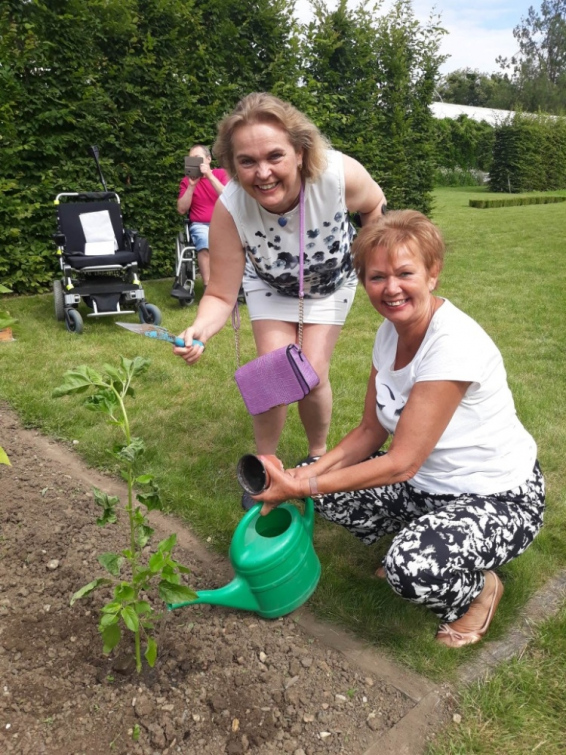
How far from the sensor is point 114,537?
7.77ft

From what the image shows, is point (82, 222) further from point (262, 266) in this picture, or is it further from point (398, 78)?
point (398, 78)

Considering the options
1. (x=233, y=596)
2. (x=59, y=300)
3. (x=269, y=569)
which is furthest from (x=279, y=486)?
(x=59, y=300)

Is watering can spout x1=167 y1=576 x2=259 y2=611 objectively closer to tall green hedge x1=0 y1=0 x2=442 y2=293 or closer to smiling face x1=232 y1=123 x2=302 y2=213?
smiling face x1=232 y1=123 x2=302 y2=213

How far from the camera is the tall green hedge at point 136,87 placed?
20.0 feet

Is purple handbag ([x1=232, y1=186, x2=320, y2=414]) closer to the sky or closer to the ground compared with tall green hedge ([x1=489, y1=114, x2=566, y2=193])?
closer to the sky

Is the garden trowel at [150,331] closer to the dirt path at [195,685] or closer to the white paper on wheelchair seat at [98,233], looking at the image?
the dirt path at [195,685]

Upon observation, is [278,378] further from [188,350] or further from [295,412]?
[295,412]

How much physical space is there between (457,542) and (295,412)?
1957 mm

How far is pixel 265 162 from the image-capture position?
207 centimetres

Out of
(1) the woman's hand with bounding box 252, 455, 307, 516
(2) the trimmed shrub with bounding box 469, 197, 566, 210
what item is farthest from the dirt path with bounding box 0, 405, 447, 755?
(2) the trimmed shrub with bounding box 469, 197, 566, 210

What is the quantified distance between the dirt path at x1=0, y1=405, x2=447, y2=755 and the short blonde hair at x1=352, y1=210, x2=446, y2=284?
1.16 m

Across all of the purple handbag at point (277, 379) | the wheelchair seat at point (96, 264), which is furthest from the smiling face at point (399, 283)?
the wheelchair seat at point (96, 264)

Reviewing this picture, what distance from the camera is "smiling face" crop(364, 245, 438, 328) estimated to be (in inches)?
68.1

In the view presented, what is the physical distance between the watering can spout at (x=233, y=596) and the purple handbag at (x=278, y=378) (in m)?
0.65
